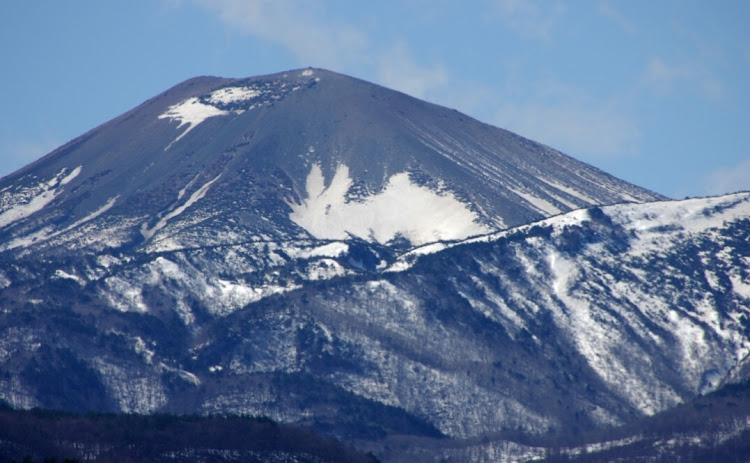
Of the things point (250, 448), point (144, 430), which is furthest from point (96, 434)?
point (250, 448)

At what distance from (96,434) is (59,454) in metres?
12.5

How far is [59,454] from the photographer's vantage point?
17800 cm

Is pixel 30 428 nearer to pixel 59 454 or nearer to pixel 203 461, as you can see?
pixel 59 454

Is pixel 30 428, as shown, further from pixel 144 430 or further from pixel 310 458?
pixel 310 458

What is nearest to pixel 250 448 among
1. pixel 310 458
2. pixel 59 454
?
pixel 310 458

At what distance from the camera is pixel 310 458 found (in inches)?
7781

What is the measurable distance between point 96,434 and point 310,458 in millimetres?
30161

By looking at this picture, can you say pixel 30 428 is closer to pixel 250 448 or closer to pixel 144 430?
pixel 144 430

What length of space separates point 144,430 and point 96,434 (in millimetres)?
7179

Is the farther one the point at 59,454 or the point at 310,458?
the point at 310,458

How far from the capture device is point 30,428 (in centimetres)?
18475

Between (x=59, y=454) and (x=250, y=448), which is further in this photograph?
(x=250, y=448)

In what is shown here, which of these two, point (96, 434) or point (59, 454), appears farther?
point (96, 434)

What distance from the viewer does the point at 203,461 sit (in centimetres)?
18500
